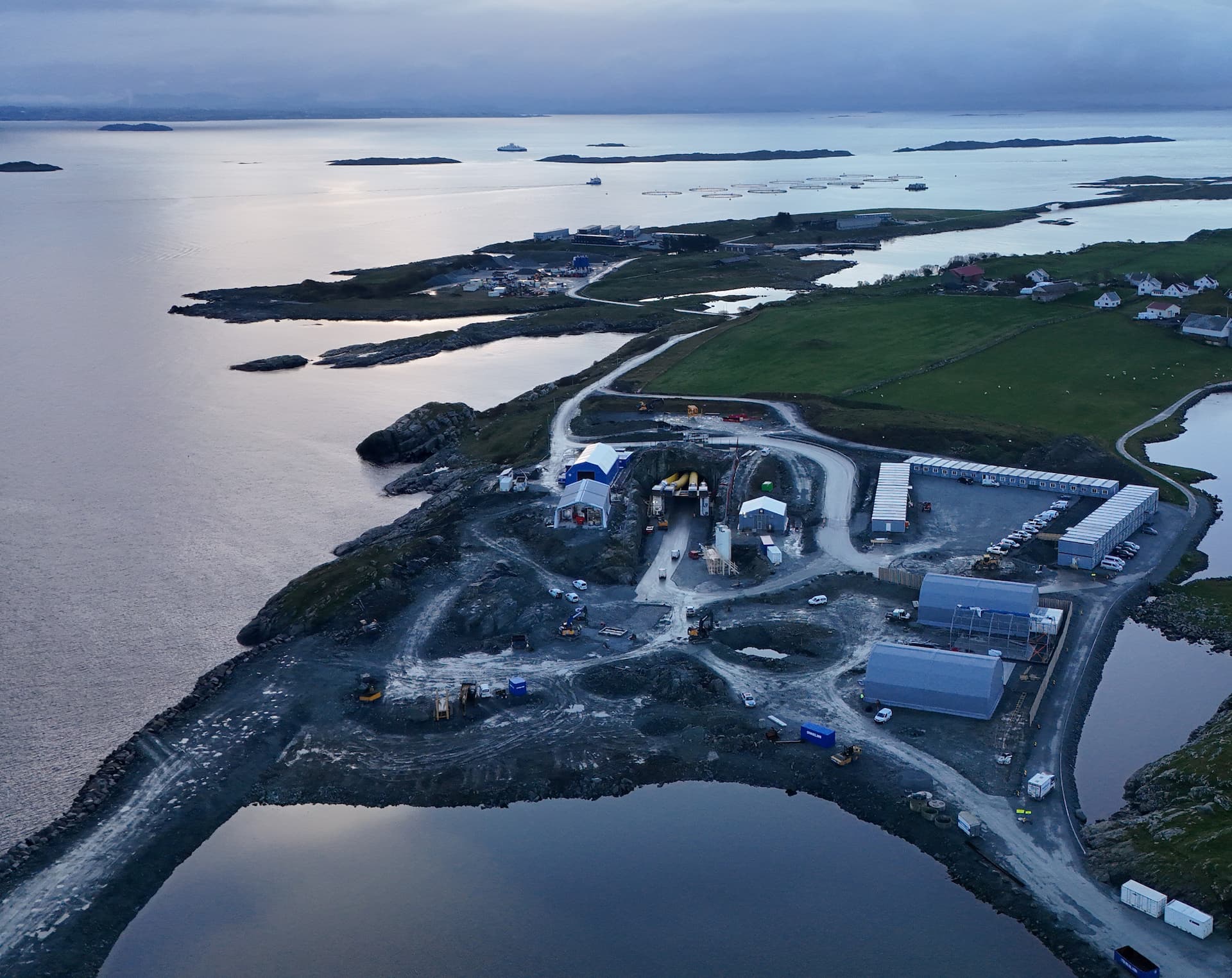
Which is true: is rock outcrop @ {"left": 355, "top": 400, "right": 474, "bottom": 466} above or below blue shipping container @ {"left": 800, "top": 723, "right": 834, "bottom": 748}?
below

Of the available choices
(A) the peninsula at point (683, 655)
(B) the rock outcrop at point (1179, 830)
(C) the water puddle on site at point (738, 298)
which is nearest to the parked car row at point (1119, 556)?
(A) the peninsula at point (683, 655)

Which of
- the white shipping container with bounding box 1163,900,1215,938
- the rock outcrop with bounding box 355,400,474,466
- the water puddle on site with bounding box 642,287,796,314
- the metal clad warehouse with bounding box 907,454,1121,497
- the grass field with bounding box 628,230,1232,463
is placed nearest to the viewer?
the white shipping container with bounding box 1163,900,1215,938

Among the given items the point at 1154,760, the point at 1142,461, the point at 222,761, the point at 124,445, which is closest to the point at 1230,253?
the point at 1142,461

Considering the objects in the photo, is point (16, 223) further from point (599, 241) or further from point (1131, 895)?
point (1131, 895)

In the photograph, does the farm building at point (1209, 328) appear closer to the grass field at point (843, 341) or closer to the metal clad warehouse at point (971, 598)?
the grass field at point (843, 341)

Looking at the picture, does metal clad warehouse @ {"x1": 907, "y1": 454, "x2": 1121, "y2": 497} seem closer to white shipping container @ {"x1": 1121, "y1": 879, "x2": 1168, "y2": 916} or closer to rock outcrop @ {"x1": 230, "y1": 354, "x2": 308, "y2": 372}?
white shipping container @ {"x1": 1121, "y1": 879, "x2": 1168, "y2": 916}

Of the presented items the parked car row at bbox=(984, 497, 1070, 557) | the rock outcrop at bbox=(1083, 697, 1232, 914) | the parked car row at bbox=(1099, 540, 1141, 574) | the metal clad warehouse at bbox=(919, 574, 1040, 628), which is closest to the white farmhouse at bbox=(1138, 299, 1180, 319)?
the parked car row at bbox=(984, 497, 1070, 557)
